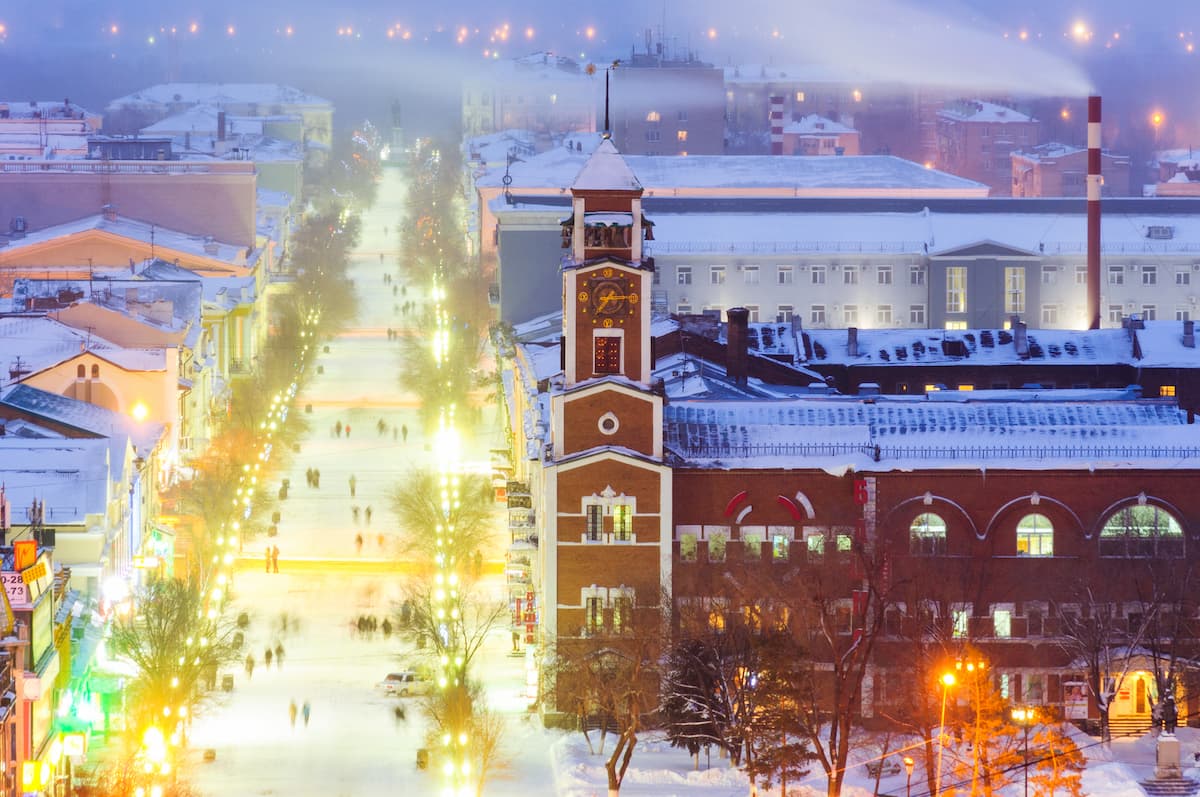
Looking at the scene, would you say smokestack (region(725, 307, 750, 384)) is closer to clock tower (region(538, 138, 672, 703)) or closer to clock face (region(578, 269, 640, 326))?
clock tower (region(538, 138, 672, 703))

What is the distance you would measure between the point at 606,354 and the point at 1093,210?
47550mm

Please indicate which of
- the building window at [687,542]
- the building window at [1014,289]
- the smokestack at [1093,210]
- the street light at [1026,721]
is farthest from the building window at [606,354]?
the building window at [1014,289]

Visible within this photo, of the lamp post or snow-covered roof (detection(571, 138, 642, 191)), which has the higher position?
snow-covered roof (detection(571, 138, 642, 191))

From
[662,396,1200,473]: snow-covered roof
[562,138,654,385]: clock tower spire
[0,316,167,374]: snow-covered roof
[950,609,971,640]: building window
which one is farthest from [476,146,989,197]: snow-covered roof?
[950,609,971,640]: building window

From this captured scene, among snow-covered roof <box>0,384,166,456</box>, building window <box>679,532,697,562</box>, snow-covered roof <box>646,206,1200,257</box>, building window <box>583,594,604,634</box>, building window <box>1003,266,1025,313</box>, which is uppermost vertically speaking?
snow-covered roof <box>646,206,1200,257</box>

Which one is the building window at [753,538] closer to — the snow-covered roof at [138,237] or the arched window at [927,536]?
the arched window at [927,536]

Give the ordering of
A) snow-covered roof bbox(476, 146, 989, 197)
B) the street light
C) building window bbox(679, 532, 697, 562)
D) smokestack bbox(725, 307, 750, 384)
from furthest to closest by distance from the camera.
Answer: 1. snow-covered roof bbox(476, 146, 989, 197)
2. smokestack bbox(725, 307, 750, 384)
3. building window bbox(679, 532, 697, 562)
4. the street light

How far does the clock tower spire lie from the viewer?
67438 mm

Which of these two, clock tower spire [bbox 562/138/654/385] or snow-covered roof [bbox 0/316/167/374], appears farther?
snow-covered roof [bbox 0/316/167/374]

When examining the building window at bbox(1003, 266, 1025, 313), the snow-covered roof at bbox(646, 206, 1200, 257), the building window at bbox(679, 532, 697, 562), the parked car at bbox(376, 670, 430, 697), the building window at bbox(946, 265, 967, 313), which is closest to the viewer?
the building window at bbox(679, 532, 697, 562)

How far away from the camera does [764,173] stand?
159625 millimetres

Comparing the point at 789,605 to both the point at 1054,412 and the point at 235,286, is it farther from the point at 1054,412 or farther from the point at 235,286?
the point at 235,286

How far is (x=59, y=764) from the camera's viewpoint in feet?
194

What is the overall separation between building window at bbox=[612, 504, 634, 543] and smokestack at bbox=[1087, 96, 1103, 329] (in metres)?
45.5
